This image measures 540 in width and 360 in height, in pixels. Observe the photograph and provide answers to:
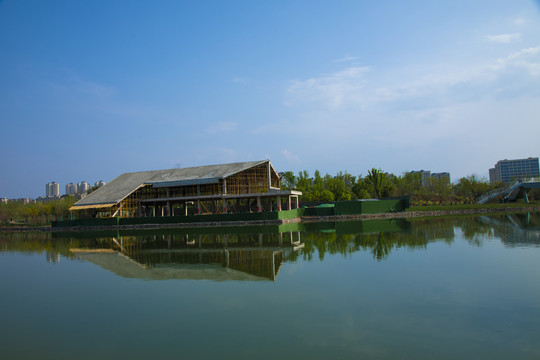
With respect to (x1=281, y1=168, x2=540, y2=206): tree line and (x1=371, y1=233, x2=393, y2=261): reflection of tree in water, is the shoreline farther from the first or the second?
(x1=371, y1=233, x2=393, y2=261): reflection of tree in water

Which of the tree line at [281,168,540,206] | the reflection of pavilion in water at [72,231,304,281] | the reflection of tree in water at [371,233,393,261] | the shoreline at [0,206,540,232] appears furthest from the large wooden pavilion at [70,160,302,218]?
the reflection of tree in water at [371,233,393,261]

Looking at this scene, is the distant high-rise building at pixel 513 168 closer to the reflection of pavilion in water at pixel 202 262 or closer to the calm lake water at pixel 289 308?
the calm lake water at pixel 289 308

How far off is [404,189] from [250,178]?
103ft

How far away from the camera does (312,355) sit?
5.98m

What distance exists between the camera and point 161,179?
52812 mm

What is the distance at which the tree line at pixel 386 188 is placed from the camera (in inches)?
2341

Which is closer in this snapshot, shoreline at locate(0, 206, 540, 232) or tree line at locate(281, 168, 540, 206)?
shoreline at locate(0, 206, 540, 232)

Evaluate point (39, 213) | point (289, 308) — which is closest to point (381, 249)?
point (289, 308)

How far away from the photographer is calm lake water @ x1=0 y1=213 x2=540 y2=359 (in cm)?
636

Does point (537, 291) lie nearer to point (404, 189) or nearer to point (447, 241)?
point (447, 241)

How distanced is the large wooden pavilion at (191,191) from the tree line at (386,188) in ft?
32.6

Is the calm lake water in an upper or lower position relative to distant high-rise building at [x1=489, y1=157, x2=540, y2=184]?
Answer: lower

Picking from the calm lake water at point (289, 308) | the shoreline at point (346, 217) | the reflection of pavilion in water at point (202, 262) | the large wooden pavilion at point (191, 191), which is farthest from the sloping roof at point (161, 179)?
the calm lake water at point (289, 308)

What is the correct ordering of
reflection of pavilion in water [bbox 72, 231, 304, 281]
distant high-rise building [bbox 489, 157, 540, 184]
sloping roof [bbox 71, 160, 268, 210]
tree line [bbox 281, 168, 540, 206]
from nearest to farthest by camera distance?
1. reflection of pavilion in water [bbox 72, 231, 304, 281]
2. sloping roof [bbox 71, 160, 268, 210]
3. tree line [bbox 281, 168, 540, 206]
4. distant high-rise building [bbox 489, 157, 540, 184]
